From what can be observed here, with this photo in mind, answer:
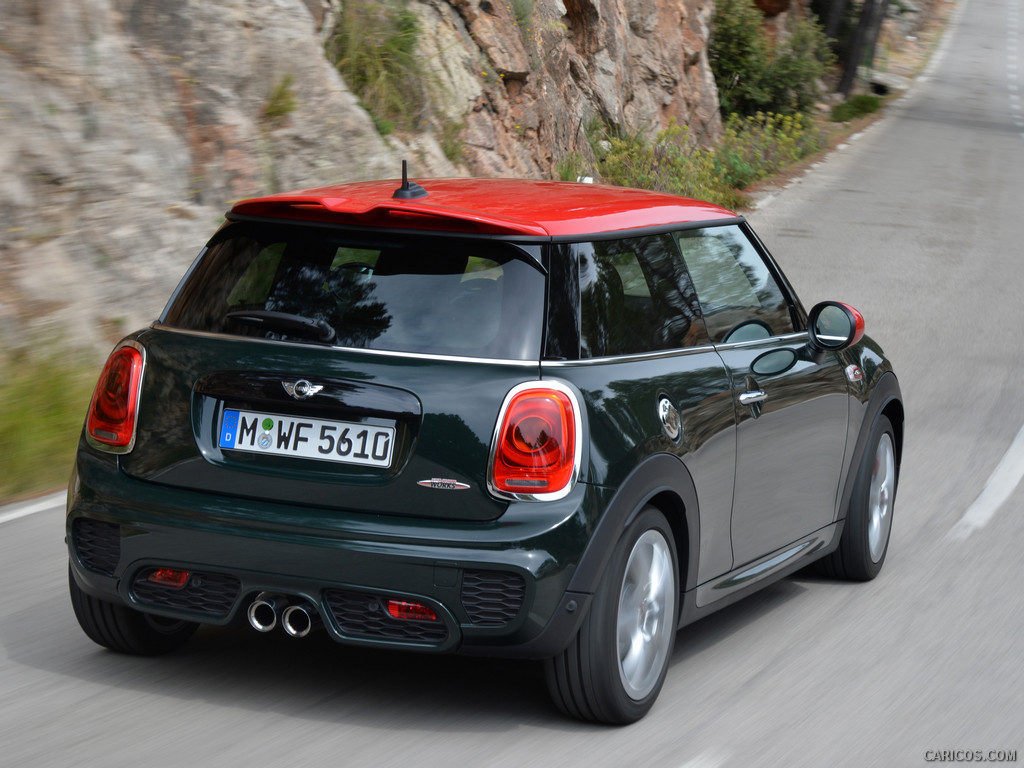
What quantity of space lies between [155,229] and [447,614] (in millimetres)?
7614

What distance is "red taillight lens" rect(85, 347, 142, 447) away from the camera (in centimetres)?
424

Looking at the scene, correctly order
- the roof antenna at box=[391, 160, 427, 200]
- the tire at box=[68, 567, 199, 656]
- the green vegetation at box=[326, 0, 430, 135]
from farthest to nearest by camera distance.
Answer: the green vegetation at box=[326, 0, 430, 135]
the tire at box=[68, 567, 199, 656]
the roof antenna at box=[391, 160, 427, 200]

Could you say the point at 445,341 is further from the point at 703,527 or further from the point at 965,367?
the point at 965,367

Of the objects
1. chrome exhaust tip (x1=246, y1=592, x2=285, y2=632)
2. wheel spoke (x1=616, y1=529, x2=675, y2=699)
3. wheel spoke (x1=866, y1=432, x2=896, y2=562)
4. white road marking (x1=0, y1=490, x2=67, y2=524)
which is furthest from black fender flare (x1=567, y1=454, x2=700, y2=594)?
white road marking (x1=0, y1=490, x2=67, y2=524)

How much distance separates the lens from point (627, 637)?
419cm

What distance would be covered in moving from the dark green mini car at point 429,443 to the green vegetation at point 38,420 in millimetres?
2835

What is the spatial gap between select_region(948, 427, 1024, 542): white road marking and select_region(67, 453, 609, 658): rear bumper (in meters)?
3.54

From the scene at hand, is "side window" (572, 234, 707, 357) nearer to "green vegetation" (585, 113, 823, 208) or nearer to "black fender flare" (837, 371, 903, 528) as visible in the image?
"black fender flare" (837, 371, 903, 528)

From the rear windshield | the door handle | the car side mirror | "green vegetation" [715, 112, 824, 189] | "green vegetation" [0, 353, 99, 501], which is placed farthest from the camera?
"green vegetation" [715, 112, 824, 189]

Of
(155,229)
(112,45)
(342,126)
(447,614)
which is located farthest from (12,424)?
(342,126)

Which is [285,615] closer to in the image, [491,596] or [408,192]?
[491,596]

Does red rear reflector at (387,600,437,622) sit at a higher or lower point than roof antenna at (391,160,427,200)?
lower

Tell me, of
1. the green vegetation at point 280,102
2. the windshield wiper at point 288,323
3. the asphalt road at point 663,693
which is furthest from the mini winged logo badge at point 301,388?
the green vegetation at point 280,102

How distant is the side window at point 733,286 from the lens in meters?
4.86
